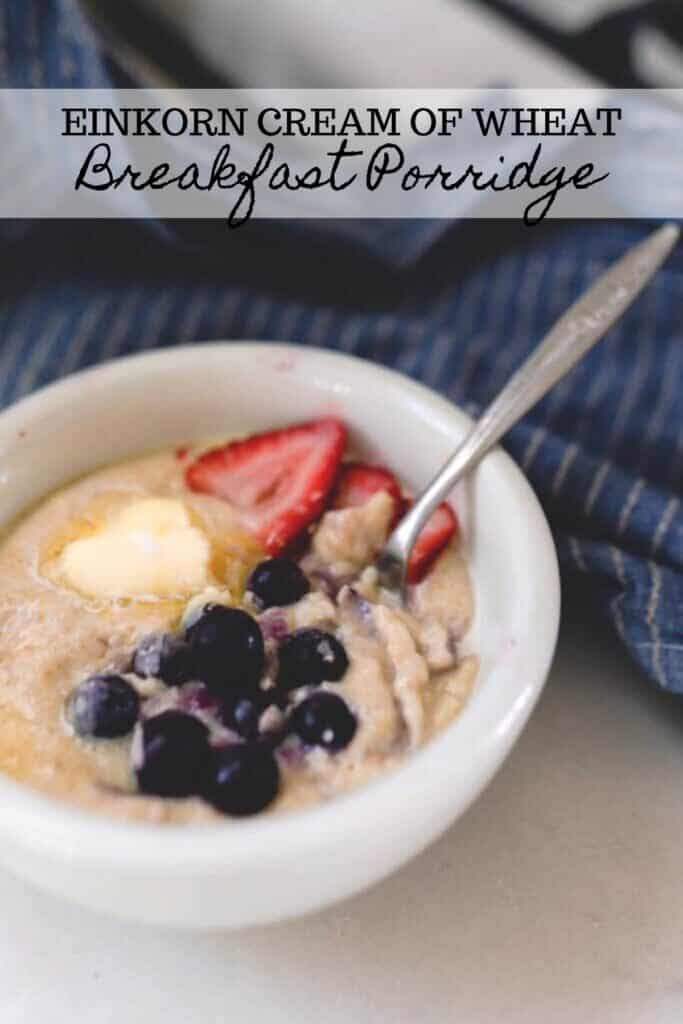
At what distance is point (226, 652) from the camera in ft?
3.08

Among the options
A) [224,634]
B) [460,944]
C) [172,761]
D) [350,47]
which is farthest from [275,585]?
[350,47]

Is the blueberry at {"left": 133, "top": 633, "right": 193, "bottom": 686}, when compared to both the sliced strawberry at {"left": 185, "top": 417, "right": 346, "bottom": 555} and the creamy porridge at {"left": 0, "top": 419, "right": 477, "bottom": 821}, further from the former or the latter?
the sliced strawberry at {"left": 185, "top": 417, "right": 346, "bottom": 555}

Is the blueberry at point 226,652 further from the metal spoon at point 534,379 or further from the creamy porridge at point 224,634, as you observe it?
the metal spoon at point 534,379

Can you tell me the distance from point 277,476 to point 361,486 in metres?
0.08

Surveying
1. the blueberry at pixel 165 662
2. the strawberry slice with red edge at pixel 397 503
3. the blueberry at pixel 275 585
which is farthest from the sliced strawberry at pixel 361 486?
the blueberry at pixel 165 662

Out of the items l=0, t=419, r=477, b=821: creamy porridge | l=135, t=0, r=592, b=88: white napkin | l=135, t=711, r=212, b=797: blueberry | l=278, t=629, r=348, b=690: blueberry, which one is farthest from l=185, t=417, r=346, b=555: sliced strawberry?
l=135, t=0, r=592, b=88: white napkin

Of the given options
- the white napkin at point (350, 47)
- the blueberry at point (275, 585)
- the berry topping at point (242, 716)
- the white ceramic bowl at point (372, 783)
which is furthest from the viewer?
the white napkin at point (350, 47)

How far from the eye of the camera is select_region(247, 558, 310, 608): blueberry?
102 cm

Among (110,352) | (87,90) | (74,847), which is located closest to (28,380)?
(110,352)

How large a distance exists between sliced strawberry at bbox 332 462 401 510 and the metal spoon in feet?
0.17

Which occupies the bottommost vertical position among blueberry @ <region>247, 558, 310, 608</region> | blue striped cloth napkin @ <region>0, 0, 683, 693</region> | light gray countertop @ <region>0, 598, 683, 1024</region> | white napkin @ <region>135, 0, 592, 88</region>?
light gray countertop @ <region>0, 598, 683, 1024</region>

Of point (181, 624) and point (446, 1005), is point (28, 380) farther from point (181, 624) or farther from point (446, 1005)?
point (446, 1005)

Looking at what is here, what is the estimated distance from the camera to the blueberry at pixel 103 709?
0.91 meters

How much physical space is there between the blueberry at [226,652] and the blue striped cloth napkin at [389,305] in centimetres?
33
